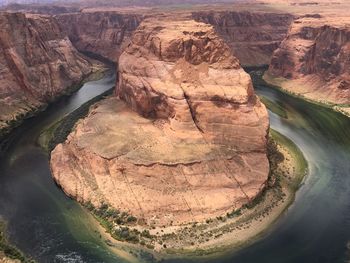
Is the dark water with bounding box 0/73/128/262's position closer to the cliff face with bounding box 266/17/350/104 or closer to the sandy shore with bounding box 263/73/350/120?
the sandy shore with bounding box 263/73/350/120

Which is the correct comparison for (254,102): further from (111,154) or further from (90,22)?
(90,22)

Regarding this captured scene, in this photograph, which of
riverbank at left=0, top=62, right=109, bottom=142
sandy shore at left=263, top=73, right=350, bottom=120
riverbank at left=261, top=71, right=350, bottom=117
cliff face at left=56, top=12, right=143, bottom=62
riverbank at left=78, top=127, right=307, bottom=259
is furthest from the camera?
cliff face at left=56, top=12, right=143, bottom=62

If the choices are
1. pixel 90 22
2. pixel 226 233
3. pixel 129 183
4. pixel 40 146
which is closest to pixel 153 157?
pixel 129 183

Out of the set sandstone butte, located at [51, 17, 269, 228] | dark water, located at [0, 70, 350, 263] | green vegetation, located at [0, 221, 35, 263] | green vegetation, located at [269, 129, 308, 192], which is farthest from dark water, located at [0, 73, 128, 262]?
green vegetation, located at [269, 129, 308, 192]

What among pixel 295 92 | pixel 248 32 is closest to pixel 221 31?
pixel 248 32

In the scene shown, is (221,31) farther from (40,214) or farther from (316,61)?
(40,214)

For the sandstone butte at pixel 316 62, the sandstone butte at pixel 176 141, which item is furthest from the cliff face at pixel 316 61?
the sandstone butte at pixel 176 141

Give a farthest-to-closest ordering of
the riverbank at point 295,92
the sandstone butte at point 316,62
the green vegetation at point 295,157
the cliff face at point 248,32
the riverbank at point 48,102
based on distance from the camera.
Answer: the cliff face at point 248,32, the sandstone butte at point 316,62, the riverbank at point 295,92, the riverbank at point 48,102, the green vegetation at point 295,157

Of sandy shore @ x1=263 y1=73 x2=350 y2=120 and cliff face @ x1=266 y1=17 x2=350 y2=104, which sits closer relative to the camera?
sandy shore @ x1=263 y1=73 x2=350 y2=120

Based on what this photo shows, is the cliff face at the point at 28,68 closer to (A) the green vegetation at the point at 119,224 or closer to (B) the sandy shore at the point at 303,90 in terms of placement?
(A) the green vegetation at the point at 119,224
